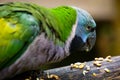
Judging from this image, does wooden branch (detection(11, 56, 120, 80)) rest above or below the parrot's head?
below

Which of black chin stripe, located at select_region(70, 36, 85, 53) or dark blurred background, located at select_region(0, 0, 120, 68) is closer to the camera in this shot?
black chin stripe, located at select_region(70, 36, 85, 53)

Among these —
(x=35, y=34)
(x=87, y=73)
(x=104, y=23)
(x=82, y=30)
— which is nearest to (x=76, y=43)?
(x=82, y=30)

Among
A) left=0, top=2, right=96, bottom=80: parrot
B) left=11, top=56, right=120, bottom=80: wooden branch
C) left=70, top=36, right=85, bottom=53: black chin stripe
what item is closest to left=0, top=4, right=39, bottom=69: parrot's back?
left=0, top=2, right=96, bottom=80: parrot

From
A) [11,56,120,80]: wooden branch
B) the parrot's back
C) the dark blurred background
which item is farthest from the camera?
the dark blurred background

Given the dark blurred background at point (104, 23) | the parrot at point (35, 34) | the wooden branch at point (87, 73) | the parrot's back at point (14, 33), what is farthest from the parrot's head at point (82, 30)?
the dark blurred background at point (104, 23)

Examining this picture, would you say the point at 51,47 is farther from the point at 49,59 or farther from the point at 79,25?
the point at 79,25

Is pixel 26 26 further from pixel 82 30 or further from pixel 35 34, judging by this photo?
pixel 82 30

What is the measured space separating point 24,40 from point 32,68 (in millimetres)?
164

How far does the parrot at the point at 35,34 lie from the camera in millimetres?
2480

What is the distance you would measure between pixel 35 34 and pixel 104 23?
3399 mm

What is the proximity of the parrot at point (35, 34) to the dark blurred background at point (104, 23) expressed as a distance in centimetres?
283

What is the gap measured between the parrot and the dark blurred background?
2.83 m

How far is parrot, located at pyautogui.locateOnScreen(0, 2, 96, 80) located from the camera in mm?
2480

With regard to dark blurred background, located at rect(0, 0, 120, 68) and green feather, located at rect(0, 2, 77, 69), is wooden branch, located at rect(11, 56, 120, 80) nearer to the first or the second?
green feather, located at rect(0, 2, 77, 69)
